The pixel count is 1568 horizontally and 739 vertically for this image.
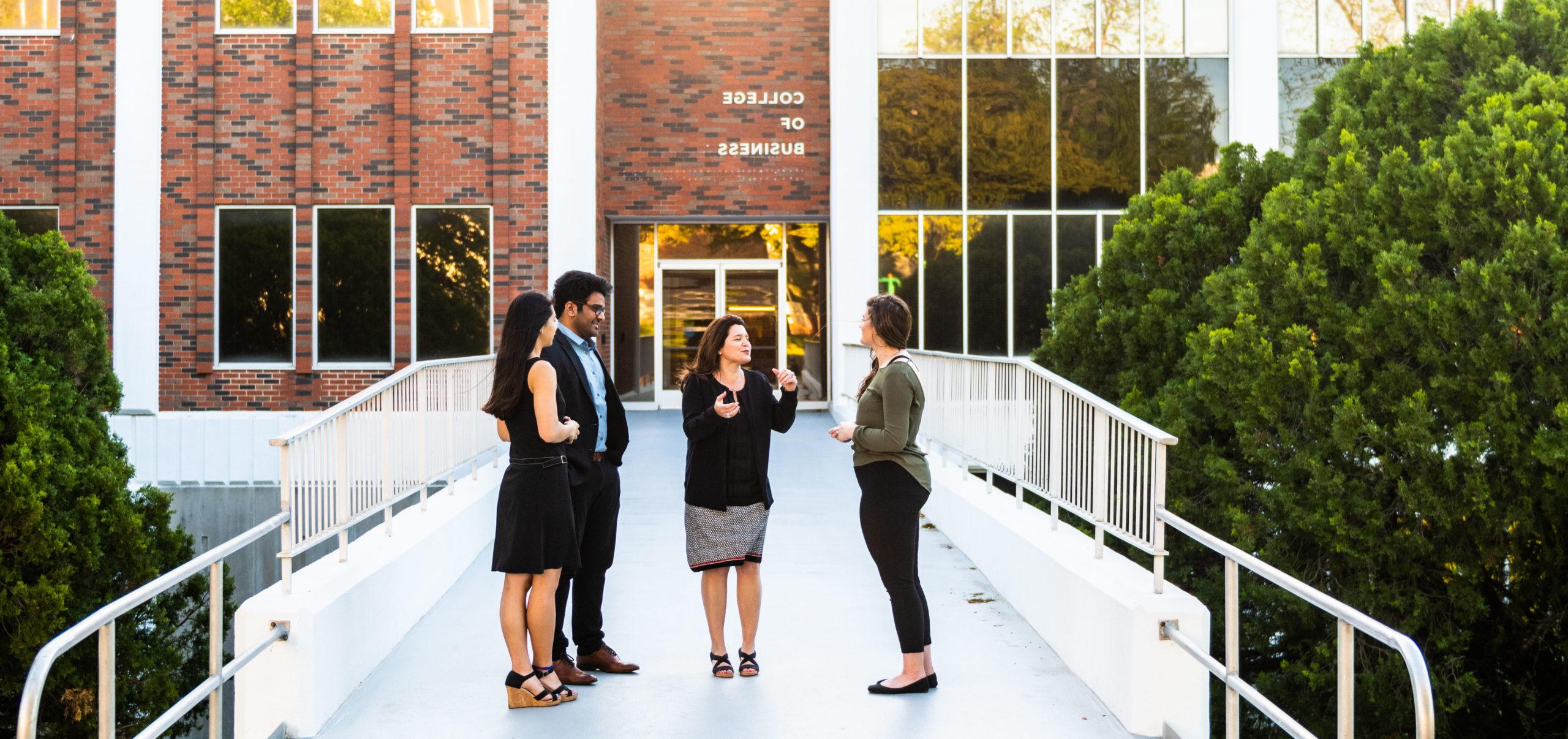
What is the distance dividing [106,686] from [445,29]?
15.5 m

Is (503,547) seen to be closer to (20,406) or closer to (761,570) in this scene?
(761,570)

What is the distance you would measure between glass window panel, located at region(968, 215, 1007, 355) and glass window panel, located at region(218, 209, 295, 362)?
9462 mm

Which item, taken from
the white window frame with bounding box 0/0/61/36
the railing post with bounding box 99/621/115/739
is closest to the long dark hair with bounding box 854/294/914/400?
the railing post with bounding box 99/621/115/739

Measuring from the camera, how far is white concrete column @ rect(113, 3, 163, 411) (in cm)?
1758

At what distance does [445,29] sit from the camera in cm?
1783

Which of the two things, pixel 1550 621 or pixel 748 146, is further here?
pixel 748 146

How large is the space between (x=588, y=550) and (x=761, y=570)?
2.67m

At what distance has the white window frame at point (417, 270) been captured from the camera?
704 inches

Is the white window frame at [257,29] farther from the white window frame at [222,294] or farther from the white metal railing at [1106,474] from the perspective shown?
the white metal railing at [1106,474]

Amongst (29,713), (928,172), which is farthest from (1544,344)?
(928,172)

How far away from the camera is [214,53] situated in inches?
699

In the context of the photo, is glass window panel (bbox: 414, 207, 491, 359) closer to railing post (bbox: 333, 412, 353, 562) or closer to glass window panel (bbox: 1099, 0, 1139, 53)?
glass window panel (bbox: 1099, 0, 1139, 53)

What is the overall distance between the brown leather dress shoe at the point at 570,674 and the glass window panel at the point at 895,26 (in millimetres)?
13890

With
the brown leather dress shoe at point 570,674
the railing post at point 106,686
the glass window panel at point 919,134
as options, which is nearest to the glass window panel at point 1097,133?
the glass window panel at point 919,134
